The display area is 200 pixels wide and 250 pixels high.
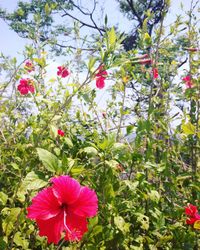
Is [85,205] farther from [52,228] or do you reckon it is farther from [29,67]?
[29,67]

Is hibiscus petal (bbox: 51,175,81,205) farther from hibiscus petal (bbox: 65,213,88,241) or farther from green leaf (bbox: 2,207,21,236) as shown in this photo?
green leaf (bbox: 2,207,21,236)

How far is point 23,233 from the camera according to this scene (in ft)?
3.94

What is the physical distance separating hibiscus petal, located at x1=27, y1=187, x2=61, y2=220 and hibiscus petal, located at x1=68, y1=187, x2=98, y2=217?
0.04m

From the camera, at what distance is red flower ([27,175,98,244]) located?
0.67 metres

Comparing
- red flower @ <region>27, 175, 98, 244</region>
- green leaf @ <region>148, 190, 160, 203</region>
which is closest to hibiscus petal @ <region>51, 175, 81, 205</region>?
red flower @ <region>27, 175, 98, 244</region>

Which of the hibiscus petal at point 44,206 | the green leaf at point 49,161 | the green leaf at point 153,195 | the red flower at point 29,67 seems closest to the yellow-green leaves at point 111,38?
the green leaf at point 49,161

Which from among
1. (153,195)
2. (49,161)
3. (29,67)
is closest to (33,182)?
(49,161)

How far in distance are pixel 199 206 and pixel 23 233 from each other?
82cm

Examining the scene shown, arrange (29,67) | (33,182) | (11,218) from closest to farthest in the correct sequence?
1. (33,182)
2. (11,218)
3. (29,67)

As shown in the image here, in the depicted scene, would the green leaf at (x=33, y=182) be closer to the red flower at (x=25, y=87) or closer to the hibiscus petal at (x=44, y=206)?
the hibiscus petal at (x=44, y=206)

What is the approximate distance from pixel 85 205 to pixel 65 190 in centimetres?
6

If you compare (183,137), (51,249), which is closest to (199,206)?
(183,137)

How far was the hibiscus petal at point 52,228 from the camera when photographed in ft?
2.20

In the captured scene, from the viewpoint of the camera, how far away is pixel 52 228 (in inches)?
26.9
